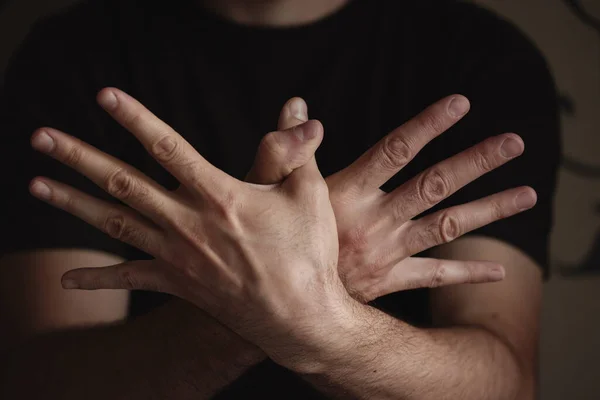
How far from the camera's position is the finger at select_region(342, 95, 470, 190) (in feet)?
2.44

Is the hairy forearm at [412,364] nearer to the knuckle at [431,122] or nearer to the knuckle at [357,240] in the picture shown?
the knuckle at [357,240]

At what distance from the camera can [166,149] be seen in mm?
701

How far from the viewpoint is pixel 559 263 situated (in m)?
1.38

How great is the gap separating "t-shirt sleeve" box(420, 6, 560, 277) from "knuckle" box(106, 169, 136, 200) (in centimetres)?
49

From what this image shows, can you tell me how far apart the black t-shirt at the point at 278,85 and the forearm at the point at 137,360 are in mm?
171

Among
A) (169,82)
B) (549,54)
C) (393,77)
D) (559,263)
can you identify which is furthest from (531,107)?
(169,82)

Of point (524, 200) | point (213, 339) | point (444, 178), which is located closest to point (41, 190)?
point (213, 339)

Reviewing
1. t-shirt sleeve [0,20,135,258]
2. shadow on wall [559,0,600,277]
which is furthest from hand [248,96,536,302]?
shadow on wall [559,0,600,277]

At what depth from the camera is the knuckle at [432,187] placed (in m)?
0.76

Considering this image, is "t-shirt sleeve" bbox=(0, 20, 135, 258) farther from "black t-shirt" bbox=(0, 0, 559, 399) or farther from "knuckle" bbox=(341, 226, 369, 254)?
"knuckle" bbox=(341, 226, 369, 254)

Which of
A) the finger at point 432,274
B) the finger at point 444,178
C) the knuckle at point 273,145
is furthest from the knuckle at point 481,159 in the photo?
the knuckle at point 273,145

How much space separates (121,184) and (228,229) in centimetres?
14

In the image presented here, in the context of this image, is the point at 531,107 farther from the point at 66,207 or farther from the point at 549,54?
the point at 66,207

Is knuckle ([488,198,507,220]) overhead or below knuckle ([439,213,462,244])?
overhead
